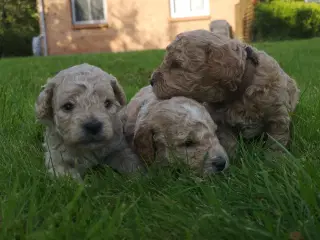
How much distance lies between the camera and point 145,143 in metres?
3.33

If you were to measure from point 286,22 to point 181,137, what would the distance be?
19.3m

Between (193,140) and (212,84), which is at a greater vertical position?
(212,84)

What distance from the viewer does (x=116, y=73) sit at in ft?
32.7

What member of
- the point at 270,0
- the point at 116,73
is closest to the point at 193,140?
the point at 116,73

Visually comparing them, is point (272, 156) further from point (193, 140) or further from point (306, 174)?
point (306, 174)

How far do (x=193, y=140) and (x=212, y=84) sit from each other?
0.55 meters

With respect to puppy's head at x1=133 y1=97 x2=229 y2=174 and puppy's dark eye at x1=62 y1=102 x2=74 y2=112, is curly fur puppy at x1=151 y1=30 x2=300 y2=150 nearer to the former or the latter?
puppy's head at x1=133 y1=97 x2=229 y2=174

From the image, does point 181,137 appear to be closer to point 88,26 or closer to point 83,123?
point 83,123

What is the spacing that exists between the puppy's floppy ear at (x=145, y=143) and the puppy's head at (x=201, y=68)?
37cm

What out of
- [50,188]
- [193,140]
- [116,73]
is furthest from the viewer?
[116,73]

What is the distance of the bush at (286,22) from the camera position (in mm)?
21109

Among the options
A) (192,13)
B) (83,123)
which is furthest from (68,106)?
(192,13)

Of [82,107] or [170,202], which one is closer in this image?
[170,202]

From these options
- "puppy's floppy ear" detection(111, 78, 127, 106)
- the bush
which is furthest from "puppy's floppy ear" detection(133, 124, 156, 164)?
the bush
